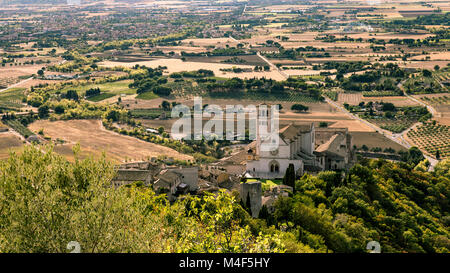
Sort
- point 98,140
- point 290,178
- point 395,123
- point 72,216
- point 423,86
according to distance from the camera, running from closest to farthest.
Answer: point 72,216 → point 290,178 → point 98,140 → point 395,123 → point 423,86

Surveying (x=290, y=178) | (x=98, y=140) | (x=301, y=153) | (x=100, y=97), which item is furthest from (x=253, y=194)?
(x=100, y=97)

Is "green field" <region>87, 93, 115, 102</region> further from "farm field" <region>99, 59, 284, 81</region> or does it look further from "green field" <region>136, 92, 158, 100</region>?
"farm field" <region>99, 59, 284, 81</region>

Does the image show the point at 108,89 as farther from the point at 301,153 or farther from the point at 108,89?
the point at 301,153

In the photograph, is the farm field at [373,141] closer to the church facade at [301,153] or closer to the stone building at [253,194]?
the church facade at [301,153]

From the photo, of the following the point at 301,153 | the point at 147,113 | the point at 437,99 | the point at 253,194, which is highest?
the point at 253,194

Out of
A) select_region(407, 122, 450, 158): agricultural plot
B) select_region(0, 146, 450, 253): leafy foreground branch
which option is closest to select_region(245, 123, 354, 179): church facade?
select_region(0, 146, 450, 253): leafy foreground branch

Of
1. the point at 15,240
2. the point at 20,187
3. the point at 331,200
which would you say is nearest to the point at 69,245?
the point at 15,240

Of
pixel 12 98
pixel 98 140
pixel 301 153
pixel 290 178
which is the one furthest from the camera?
pixel 12 98

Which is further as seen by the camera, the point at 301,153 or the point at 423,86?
the point at 423,86
